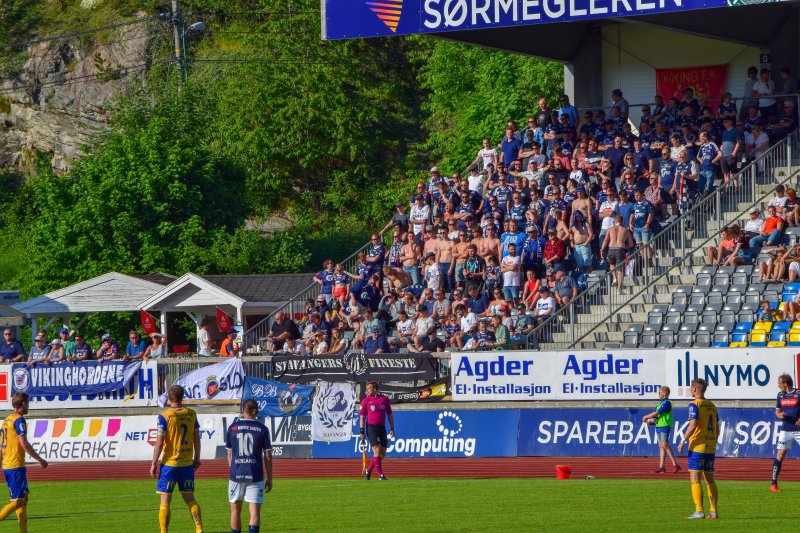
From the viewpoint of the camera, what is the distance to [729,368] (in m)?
24.0

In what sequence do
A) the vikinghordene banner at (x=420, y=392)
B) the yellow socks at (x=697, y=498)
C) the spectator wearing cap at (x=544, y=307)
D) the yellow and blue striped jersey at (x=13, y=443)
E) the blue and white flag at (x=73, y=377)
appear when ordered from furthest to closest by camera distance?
the blue and white flag at (x=73, y=377), the spectator wearing cap at (x=544, y=307), the vikinghordene banner at (x=420, y=392), the yellow and blue striped jersey at (x=13, y=443), the yellow socks at (x=697, y=498)

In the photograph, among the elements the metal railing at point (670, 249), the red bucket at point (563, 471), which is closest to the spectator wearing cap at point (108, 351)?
the metal railing at point (670, 249)

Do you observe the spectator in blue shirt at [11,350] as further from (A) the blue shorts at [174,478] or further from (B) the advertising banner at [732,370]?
(A) the blue shorts at [174,478]

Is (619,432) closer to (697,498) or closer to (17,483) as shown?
Result: (697,498)

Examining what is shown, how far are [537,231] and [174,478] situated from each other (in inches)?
570

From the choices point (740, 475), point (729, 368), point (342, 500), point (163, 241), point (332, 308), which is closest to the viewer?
point (342, 500)

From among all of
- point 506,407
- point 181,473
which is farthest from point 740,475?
point 181,473

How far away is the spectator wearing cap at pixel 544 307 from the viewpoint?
2745 cm

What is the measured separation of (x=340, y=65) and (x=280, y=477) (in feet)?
117

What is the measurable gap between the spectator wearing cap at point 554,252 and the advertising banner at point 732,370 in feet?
14.3

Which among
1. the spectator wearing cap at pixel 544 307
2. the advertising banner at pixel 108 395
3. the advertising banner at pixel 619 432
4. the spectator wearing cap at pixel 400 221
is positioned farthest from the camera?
the spectator wearing cap at pixel 400 221

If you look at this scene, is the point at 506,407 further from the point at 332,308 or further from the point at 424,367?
the point at 332,308

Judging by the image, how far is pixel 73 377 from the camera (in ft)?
100

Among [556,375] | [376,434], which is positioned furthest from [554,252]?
[376,434]
